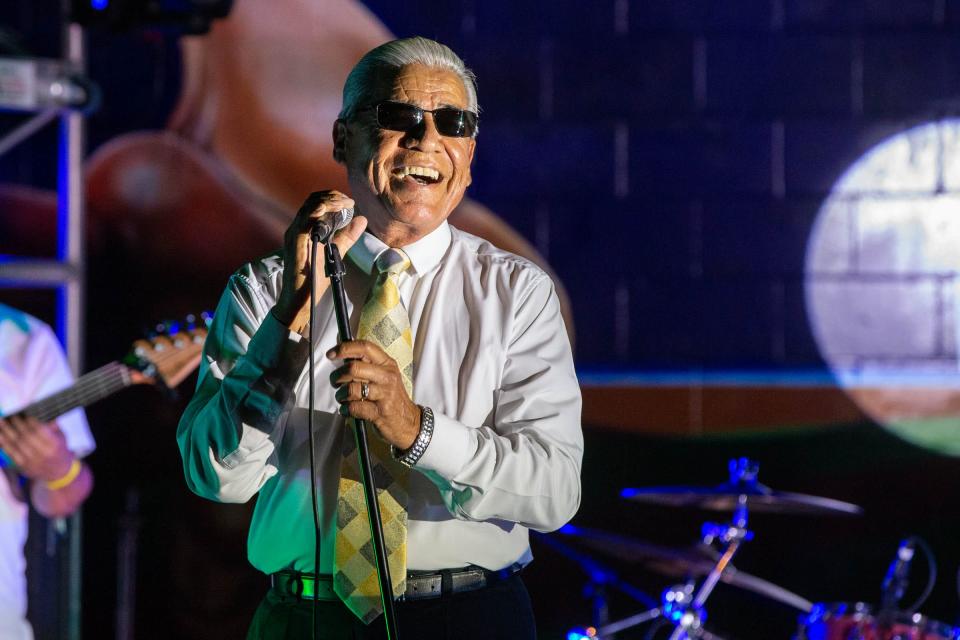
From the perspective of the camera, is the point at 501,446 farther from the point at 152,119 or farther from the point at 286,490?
the point at 152,119

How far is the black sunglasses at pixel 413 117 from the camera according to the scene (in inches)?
71.2

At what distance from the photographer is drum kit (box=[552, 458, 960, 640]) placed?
323 centimetres

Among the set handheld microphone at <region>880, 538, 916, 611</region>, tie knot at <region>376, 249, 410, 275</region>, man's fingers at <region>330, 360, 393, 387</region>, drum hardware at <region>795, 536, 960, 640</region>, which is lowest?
drum hardware at <region>795, 536, 960, 640</region>

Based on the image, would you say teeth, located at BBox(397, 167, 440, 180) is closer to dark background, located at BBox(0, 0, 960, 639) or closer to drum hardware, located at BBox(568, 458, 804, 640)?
drum hardware, located at BBox(568, 458, 804, 640)

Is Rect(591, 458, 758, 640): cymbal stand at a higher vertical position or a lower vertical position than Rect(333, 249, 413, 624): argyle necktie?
lower

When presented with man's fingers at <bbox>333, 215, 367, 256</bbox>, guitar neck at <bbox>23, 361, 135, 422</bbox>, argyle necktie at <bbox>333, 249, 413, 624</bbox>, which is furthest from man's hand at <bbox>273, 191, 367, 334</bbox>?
guitar neck at <bbox>23, 361, 135, 422</bbox>

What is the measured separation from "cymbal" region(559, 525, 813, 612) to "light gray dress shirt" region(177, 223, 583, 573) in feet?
5.54

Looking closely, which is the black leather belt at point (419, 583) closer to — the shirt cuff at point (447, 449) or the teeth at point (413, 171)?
the shirt cuff at point (447, 449)

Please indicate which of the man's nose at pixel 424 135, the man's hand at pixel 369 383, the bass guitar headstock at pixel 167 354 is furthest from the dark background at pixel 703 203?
the man's hand at pixel 369 383

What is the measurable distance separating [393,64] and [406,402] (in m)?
0.62

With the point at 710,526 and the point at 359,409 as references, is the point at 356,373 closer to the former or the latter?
the point at 359,409

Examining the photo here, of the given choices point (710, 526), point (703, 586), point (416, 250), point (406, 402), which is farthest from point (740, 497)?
point (406, 402)

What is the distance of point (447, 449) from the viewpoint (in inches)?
61.9

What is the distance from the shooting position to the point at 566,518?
176 centimetres
